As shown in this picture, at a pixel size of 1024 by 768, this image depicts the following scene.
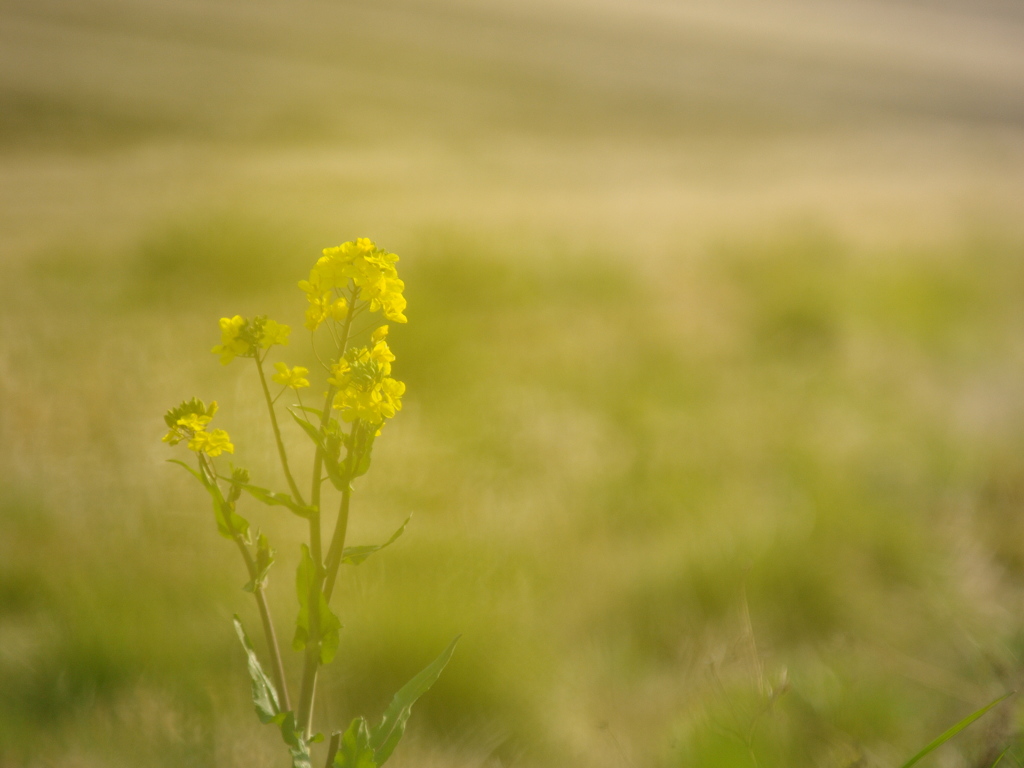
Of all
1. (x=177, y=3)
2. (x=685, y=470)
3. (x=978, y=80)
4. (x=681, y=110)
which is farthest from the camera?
(x=978, y=80)

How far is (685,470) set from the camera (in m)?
1.87

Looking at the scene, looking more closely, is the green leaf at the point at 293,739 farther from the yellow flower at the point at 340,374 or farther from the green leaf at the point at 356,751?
the yellow flower at the point at 340,374

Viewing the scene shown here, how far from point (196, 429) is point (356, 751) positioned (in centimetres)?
40

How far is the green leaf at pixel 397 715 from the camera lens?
0.83 meters

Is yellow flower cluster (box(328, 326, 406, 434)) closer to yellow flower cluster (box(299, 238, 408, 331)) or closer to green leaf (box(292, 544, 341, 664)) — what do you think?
yellow flower cluster (box(299, 238, 408, 331))

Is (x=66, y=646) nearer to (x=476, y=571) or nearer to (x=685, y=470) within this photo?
(x=476, y=571)

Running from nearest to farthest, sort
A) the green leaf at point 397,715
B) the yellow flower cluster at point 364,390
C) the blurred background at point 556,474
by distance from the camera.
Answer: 1. the yellow flower cluster at point 364,390
2. the green leaf at point 397,715
3. the blurred background at point 556,474

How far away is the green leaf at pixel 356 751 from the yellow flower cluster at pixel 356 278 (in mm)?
457

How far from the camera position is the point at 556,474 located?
1823 millimetres

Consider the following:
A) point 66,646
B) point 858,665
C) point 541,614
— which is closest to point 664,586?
point 541,614

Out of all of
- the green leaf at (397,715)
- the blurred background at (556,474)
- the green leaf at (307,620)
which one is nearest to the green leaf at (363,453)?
the green leaf at (307,620)

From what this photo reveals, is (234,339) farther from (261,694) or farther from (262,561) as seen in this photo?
(261,694)

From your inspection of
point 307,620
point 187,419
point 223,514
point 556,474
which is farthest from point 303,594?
point 556,474

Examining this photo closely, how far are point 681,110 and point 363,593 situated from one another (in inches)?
448
